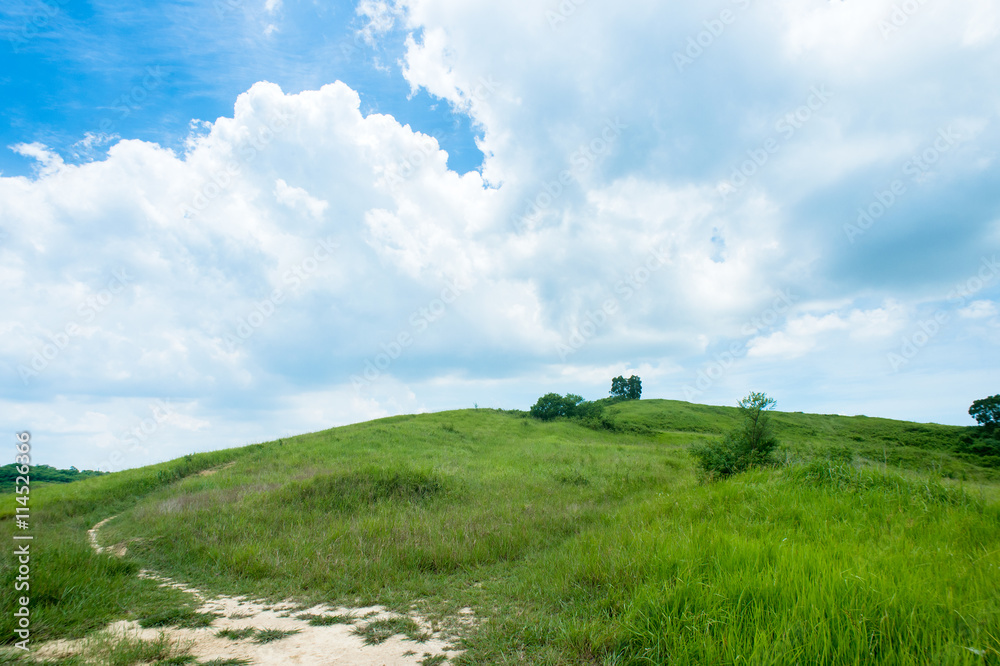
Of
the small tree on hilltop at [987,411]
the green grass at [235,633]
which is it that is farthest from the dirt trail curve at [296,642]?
the small tree on hilltop at [987,411]

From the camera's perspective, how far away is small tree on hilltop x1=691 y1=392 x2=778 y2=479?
12.5 meters

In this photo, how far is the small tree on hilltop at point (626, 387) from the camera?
70.4m

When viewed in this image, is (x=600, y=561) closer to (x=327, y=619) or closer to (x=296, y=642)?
(x=327, y=619)

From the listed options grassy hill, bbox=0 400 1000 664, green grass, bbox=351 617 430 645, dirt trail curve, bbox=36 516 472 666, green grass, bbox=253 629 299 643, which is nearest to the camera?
grassy hill, bbox=0 400 1000 664

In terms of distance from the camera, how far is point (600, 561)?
5621 millimetres

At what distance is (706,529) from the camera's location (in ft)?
20.4

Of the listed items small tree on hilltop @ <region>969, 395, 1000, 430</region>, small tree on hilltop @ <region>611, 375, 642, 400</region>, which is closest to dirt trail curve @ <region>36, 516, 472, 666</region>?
small tree on hilltop @ <region>969, 395, 1000, 430</region>

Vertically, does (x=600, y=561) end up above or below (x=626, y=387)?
below

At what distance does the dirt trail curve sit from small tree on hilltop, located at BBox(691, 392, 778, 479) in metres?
10.3

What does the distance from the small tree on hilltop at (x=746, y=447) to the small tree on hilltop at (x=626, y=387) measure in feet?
189

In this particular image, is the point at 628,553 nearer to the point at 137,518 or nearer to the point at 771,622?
the point at 771,622

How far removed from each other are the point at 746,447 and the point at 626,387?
59.9 m

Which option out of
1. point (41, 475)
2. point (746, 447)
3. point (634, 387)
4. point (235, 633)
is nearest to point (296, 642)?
point (235, 633)

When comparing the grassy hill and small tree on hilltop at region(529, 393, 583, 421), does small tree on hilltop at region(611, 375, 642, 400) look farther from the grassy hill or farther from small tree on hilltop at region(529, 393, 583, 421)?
the grassy hill
